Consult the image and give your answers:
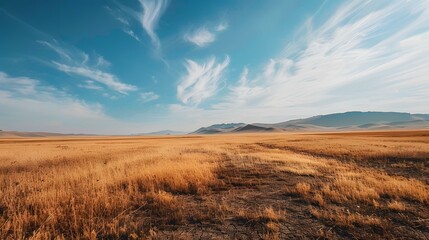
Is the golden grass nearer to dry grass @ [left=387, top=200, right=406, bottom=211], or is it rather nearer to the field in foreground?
the field in foreground

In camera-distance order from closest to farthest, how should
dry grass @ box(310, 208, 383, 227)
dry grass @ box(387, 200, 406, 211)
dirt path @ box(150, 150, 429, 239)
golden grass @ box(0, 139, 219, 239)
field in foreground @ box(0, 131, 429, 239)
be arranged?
dirt path @ box(150, 150, 429, 239) < field in foreground @ box(0, 131, 429, 239) < golden grass @ box(0, 139, 219, 239) < dry grass @ box(310, 208, 383, 227) < dry grass @ box(387, 200, 406, 211)

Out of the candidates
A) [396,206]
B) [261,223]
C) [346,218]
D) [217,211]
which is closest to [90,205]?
[217,211]

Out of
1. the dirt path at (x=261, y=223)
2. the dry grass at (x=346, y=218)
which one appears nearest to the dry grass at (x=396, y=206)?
the dirt path at (x=261, y=223)

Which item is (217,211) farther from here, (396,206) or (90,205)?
(396,206)

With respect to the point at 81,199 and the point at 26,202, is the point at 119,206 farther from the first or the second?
the point at 26,202

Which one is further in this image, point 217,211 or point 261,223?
point 217,211

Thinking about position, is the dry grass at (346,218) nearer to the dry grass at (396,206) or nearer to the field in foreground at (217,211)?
the field in foreground at (217,211)

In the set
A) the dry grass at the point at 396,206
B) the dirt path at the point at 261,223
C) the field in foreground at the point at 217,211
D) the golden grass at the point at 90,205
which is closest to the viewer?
the dirt path at the point at 261,223

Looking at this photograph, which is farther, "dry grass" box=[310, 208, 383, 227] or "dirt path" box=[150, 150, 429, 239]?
"dry grass" box=[310, 208, 383, 227]

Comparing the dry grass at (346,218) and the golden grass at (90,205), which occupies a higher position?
the golden grass at (90,205)

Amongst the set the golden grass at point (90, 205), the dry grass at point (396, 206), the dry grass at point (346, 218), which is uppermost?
the golden grass at point (90, 205)

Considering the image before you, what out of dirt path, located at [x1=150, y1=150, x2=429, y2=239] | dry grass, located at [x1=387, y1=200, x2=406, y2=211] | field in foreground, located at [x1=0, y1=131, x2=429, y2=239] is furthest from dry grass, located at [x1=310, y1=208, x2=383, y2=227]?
dry grass, located at [x1=387, y1=200, x2=406, y2=211]

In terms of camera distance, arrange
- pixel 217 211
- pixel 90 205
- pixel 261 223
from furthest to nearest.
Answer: pixel 90 205, pixel 217 211, pixel 261 223

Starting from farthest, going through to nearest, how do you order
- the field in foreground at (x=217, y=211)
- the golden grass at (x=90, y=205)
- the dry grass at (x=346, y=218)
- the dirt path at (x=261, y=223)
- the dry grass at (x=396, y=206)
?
the dry grass at (x=396, y=206), the dry grass at (x=346, y=218), the golden grass at (x=90, y=205), the field in foreground at (x=217, y=211), the dirt path at (x=261, y=223)
